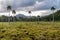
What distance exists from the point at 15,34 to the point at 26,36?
321 centimetres

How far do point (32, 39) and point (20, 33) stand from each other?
4181 millimetres

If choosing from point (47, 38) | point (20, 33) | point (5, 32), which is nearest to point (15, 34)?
point (20, 33)

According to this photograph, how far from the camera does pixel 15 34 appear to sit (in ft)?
167

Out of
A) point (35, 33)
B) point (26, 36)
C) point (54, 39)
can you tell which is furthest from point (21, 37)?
point (54, 39)

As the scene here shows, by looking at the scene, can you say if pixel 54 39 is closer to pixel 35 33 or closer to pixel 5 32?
pixel 35 33

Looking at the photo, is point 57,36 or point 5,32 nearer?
point 57,36

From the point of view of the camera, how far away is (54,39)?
49.3m

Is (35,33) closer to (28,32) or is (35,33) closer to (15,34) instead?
(28,32)

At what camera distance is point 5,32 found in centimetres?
5475

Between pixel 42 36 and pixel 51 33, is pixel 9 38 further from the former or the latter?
pixel 51 33

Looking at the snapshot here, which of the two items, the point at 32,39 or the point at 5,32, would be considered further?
Result: the point at 5,32

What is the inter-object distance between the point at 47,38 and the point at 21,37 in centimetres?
727

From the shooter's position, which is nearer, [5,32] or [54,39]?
[54,39]

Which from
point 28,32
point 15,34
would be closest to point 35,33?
point 28,32
